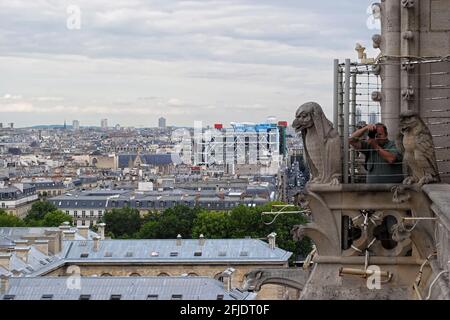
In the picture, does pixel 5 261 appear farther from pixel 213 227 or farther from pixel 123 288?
pixel 213 227

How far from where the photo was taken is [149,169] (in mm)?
194500

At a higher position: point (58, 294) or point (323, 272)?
point (323, 272)

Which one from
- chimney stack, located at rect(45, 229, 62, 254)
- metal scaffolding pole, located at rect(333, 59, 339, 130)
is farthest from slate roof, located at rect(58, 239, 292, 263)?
metal scaffolding pole, located at rect(333, 59, 339, 130)

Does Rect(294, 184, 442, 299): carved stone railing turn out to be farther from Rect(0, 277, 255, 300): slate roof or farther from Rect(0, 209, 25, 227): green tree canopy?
Rect(0, 209, 25, 227): green tree canopy

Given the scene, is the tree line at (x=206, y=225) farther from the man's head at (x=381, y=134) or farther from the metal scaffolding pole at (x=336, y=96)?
the man's head at (x=381, y=134)

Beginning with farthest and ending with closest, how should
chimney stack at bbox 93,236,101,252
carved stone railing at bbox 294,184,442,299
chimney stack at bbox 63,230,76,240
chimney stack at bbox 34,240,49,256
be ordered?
chimney stack at bbox 63,230,76,240 < chimney stack at bbox 93,236,101,252 < chimney stack at bbox 34,240,49,256 < carved stone railing at bbox 294,184,442,299

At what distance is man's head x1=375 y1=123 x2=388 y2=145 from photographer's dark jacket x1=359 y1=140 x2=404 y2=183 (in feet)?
0.18

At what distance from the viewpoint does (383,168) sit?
10516 mm

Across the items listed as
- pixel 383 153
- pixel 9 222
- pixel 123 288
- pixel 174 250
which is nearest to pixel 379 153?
pixel 383 153

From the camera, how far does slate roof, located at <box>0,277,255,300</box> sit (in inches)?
1497

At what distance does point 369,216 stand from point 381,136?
85 cm

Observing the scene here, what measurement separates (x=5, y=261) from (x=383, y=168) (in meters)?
36.9

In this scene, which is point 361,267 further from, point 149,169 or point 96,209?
point 149,169
